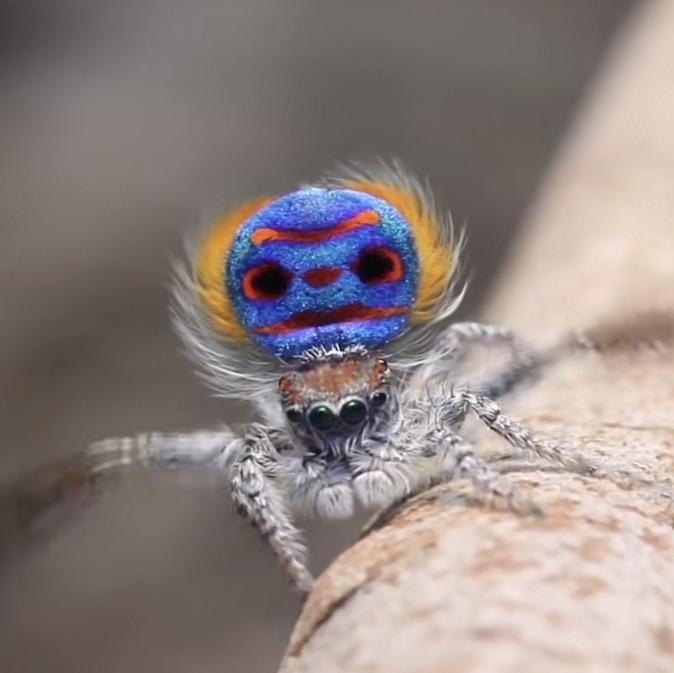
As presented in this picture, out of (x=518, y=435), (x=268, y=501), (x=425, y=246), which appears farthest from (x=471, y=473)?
(x=425, y=246)

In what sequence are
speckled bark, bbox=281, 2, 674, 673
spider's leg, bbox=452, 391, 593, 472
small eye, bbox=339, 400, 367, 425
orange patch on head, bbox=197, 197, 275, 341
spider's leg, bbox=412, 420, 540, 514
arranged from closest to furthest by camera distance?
speckled bark, bbox=281, 2, 674, 673, spider's leg, bbox=412, 420, 540, 514, spider's leg, bbox=452, 391, 593, 472, small eye, bbox=339, 400, 367, 425, orange patch on head, bbox=197, 197, 275, 341

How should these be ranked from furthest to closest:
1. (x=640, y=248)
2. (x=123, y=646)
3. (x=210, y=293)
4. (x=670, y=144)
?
(x=123, y=646) → (x=670, y=144) → (x=640, y=248) → (x=210, y=293)

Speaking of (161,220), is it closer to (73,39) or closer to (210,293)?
(73,39)

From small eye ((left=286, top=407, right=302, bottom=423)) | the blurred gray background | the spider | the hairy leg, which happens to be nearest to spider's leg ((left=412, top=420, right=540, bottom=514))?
the spider

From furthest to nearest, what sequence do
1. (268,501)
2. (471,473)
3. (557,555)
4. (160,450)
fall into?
(160,450)
(268,501)
(471,473)
(557,555)

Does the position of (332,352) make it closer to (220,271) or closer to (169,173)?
(220,271)

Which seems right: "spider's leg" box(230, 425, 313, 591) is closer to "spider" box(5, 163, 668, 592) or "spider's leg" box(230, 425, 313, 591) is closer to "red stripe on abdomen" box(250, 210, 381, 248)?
"spider" box(5, 163, 668, 592)

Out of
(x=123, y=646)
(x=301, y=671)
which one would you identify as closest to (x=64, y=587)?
(x=123, y=646)

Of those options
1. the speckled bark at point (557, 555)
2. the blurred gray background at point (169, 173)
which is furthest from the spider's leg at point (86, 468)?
the blurred gray background at point (169, 173)
